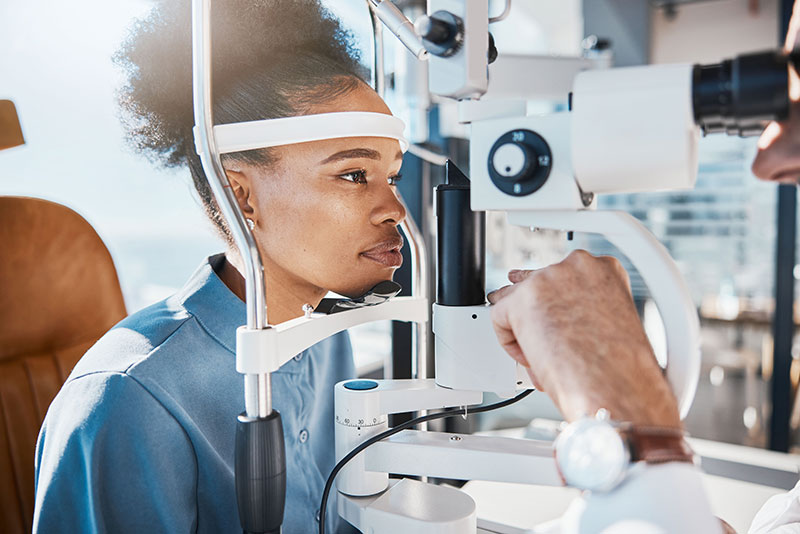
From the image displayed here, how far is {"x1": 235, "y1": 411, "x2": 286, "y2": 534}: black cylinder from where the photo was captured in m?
0.54

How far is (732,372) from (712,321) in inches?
15.4

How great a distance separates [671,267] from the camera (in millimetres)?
547

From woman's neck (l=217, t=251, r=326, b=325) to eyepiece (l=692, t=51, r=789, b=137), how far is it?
23.7 inches

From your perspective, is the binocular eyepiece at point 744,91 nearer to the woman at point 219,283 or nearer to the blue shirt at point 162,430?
the woman at point 219,283

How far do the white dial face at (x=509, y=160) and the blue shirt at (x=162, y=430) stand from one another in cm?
47

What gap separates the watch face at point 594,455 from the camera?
18.0 inches

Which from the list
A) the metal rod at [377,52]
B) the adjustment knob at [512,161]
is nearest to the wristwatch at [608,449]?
the adjustment knob at [512,161]

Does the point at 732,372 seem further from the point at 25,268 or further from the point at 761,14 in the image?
the point at 25,268

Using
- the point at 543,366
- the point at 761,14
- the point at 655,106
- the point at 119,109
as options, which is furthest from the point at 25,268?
the point at 761,14

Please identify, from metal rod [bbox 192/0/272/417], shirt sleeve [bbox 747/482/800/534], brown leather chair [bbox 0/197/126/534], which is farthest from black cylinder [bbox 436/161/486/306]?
brown leather chair [bbox 0/197/126/534]

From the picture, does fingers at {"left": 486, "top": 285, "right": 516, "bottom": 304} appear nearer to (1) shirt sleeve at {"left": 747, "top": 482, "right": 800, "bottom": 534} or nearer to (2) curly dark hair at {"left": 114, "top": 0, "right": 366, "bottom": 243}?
(2) curly dark hair at {"left": 114, "top": 0, "right": 366, "bottom": 243}

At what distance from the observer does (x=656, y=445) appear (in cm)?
47

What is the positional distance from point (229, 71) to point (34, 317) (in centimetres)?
56

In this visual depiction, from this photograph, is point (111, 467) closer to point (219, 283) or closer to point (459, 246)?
point (219, 283)
